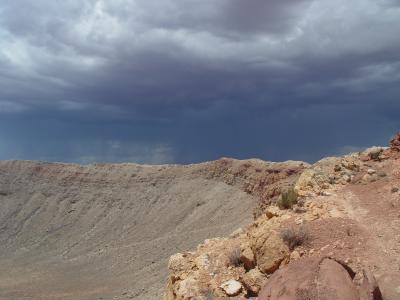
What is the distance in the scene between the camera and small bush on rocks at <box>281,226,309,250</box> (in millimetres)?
14336

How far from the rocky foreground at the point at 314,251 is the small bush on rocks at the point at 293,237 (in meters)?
0.03

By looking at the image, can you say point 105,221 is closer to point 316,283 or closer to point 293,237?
point 293,237

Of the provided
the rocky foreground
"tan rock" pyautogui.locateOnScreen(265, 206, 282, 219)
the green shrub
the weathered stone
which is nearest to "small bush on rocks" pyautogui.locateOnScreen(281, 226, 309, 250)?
the rocky foreground

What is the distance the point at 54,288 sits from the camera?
5716 cm

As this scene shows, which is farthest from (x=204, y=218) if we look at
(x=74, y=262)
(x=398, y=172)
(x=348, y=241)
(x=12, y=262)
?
(x=348, y=241)

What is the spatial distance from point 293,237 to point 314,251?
2.12 ft

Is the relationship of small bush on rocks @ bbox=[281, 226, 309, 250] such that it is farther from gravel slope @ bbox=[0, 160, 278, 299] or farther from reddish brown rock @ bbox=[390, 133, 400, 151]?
gravel slope @ bbox=[0, 160, 278, 299]

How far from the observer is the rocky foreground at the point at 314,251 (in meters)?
11.6

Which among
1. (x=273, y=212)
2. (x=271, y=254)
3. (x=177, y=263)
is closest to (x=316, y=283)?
(x=271, y=254)

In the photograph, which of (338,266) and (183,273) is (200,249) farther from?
(338,266)

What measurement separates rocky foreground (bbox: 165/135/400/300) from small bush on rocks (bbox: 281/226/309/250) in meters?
0.03

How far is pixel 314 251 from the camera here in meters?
14.1

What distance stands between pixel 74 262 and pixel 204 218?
57.0ft

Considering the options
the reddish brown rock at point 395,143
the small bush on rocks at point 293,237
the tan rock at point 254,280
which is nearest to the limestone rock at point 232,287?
the tan rock at point 254,280
